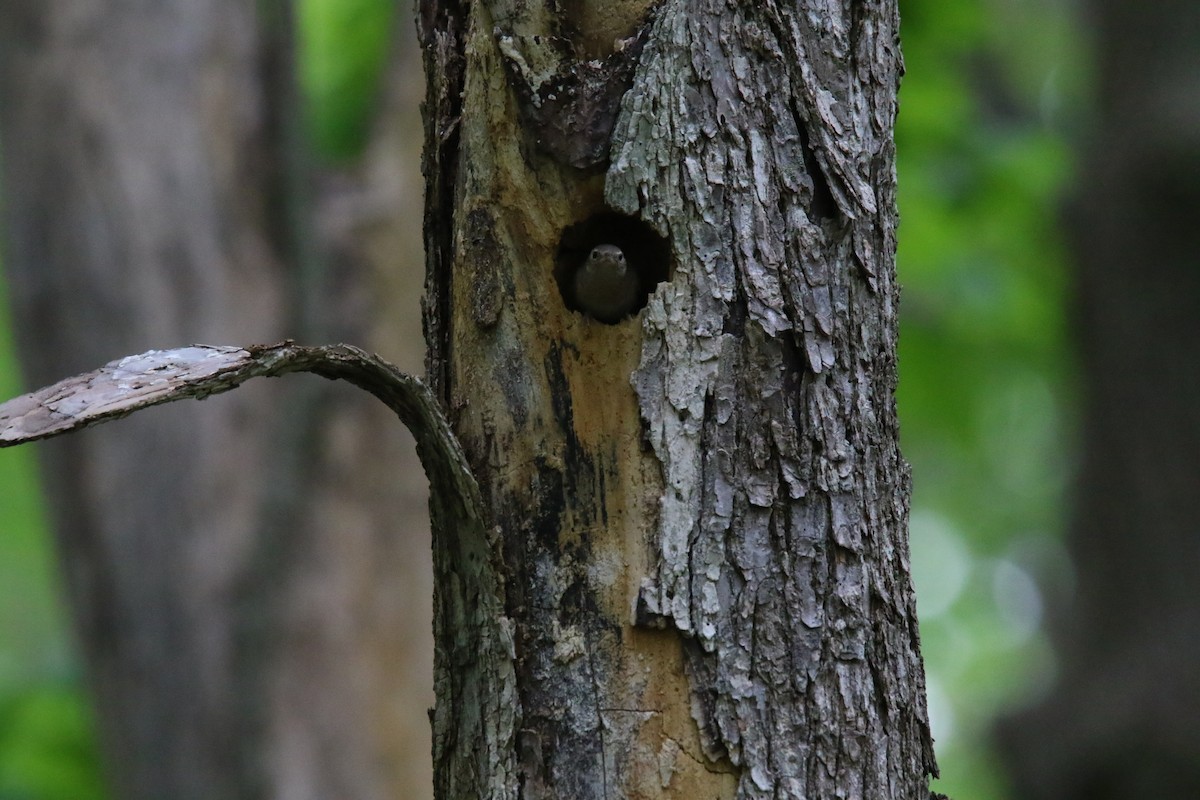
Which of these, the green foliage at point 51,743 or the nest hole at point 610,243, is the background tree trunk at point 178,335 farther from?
the nest hole at point 610,243

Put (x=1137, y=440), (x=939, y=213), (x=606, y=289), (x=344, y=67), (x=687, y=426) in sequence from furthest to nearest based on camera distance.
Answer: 1. (x=1137, y=440)
2. (x=939, y=213)
3. (x=344, y=67)
4. (x=606, y=289)
5. (x=687, y=426)

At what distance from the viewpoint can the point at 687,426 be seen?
1.46 metres

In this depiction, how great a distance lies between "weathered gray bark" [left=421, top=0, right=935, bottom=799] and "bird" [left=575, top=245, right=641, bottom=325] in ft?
0.09

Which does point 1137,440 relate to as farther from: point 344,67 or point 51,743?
point 51,743

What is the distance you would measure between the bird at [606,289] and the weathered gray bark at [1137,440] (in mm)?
4558

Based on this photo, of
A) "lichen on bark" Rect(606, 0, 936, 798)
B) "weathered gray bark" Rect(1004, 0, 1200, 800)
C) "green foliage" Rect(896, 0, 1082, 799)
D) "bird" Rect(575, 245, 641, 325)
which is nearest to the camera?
"lichen on bark" Rect(606, 0, 936, 798)

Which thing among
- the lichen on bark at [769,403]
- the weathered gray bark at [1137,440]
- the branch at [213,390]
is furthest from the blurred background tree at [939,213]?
the branch at [213,390]

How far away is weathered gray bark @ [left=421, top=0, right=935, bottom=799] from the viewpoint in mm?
1434

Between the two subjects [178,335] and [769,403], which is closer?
[769,403]

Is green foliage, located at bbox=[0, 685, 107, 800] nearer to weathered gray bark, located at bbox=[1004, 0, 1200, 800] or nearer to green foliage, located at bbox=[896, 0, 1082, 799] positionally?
green foliage, located at bbox=[896, 0, 1082, 799]

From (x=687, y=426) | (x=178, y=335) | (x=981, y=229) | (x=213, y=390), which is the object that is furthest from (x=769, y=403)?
(x=981, y=229)

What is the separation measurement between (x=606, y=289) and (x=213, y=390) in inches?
21.2

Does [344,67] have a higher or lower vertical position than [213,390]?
higher

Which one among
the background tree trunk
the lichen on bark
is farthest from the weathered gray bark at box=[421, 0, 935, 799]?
the background tree trunk
